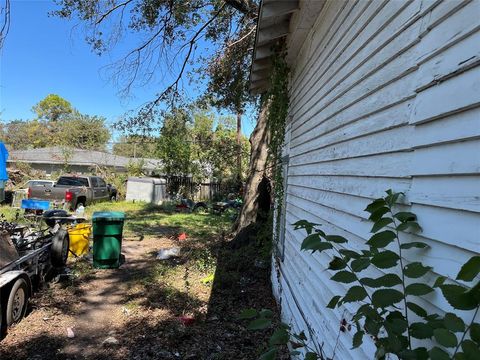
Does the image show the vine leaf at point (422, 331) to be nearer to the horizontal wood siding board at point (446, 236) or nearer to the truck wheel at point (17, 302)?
the horizontal wood siding board at point (446, 236)

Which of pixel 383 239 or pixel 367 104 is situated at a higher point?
pixel 367 104

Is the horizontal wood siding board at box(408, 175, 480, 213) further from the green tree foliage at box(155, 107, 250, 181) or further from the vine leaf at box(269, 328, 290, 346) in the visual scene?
the green tree foliage at box(155, 107, 250, 181)

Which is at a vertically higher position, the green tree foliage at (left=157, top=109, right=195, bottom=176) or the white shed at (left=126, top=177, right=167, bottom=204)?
the green tree foliage at (left=157, top=109, right=195, bottom=176)

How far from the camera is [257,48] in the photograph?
6.18 meters

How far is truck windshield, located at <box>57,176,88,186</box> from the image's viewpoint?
61.6 feet

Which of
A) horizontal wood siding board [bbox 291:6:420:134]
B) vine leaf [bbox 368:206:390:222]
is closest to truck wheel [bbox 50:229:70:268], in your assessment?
horizontal wood siding board [bbox 291:6:420:134]

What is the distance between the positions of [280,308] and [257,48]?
4.14m

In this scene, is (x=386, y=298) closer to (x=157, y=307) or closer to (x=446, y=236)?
(x=446, y=236)

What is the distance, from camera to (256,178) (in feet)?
38.7

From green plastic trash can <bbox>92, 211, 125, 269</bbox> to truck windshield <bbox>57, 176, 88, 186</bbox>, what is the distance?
1141 cm

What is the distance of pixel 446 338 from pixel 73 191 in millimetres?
18593

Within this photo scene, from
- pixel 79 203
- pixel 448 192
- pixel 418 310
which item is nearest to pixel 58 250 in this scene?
pixel 418 310

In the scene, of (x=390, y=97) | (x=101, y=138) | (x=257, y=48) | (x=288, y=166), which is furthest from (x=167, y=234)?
(x=101, y=138)

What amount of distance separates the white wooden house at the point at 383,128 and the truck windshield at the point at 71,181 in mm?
16302
